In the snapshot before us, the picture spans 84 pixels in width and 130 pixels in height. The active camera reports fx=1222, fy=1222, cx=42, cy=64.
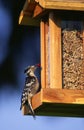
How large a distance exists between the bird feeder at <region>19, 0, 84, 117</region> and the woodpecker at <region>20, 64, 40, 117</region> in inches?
2.9

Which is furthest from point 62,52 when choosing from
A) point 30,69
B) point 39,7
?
point 30,69

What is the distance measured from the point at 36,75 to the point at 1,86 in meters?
0.37

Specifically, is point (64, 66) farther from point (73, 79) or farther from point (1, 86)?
point (1, 86)

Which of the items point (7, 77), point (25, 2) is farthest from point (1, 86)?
point (25, 2)

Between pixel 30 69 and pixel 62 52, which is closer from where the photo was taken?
pixel 62 52

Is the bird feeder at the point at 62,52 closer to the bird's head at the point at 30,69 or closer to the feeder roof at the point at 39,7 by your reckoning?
the feeder roof at the point at 39,7

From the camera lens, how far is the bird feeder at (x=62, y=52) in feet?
36.4

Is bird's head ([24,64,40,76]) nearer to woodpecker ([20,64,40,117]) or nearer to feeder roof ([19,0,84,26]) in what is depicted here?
woodpecker ([20,64,40,117])

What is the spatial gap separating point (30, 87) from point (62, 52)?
0.56m

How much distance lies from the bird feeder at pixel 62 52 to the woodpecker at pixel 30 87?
7cm

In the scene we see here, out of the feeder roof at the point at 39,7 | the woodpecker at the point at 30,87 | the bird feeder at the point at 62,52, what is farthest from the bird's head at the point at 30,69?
the feeder roof at the point at 39,7

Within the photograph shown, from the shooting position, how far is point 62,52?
11.3 meters

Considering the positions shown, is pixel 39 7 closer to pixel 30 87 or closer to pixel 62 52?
pixel 62 52

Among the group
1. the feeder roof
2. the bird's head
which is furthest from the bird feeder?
the bird's head
